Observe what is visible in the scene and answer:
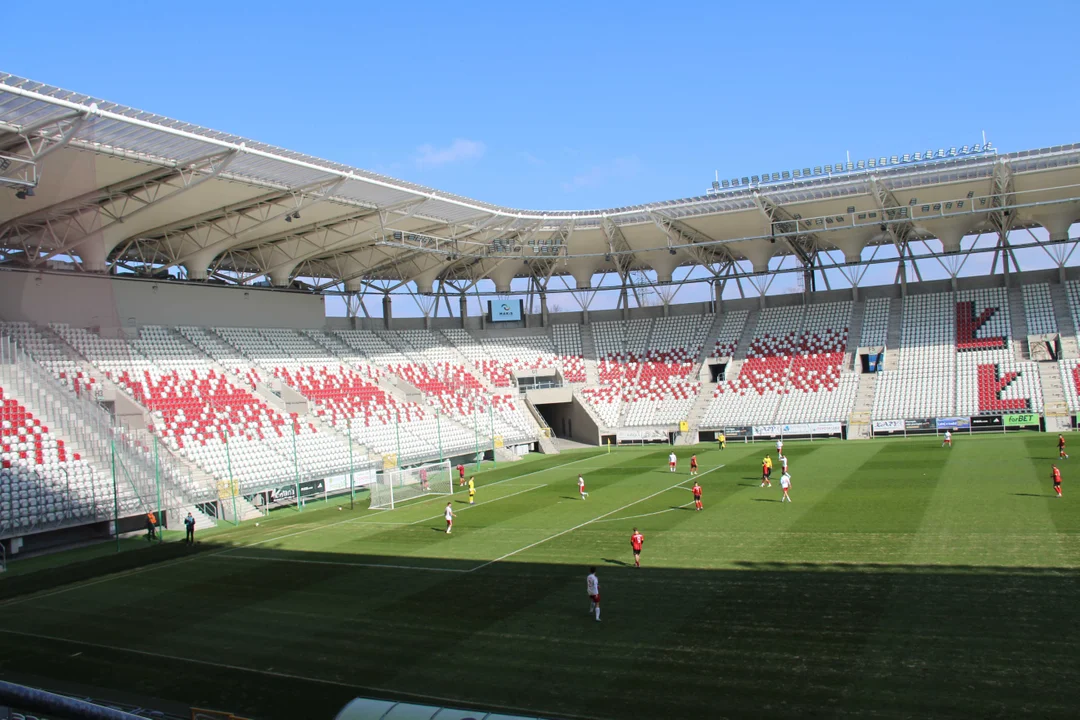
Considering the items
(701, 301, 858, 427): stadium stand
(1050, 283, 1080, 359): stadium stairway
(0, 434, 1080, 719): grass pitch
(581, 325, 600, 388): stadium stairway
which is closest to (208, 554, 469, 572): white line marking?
(0, 434, 1080, 719): grass pitch

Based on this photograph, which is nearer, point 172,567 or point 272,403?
point 172,567

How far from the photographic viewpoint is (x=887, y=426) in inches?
1781

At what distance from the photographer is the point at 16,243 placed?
3506 cm

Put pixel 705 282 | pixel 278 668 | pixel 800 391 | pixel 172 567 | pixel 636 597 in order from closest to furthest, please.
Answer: pixel 278 668 → pixel 636 597 → pixel 172 567 → pixel 800 391 → pixel 705 282

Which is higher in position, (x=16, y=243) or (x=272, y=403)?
(x=16, y=243)

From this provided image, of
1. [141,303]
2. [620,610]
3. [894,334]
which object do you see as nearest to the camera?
[620,610]

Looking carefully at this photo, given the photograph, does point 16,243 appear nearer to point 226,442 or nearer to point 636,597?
point 226,442

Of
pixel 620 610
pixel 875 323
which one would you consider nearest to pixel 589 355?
pixel 875 323

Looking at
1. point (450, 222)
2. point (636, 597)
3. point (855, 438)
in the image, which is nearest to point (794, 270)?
point (855, 438)

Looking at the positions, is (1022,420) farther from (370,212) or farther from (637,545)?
(370,212)

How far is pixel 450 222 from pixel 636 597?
30.9 meters

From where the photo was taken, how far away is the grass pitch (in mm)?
12281

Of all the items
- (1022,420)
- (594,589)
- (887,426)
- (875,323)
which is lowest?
(594,589)

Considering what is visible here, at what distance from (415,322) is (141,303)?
2254 cm
